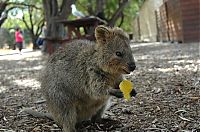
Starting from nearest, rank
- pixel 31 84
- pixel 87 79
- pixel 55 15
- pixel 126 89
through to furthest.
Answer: pixel 126 89 → pixel 87 79 → pixel 31 84 → pixel 55 15

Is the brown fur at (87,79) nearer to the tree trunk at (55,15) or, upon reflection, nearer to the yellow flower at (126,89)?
the yellow flower at (126,89)

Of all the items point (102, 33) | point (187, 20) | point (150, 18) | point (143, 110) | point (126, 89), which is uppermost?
point (150, 18)

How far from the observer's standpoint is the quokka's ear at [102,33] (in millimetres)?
3521

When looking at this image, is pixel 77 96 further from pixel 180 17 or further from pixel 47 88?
pixel 180 17

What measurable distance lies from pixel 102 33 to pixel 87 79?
17.2 inches

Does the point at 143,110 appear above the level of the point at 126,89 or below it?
below

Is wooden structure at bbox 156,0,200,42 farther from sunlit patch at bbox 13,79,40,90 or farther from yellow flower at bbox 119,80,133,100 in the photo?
yellow flower at bbox 119,80,133,100

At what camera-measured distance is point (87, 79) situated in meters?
3.54

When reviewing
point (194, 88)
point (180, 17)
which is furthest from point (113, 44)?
point (180, 17)

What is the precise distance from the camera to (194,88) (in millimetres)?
5086

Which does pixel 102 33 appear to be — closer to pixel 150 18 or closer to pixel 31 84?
pixel 31 84

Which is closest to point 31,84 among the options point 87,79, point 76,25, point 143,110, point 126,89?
point 143,110

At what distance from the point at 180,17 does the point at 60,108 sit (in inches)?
627

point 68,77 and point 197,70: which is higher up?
point 68,77
